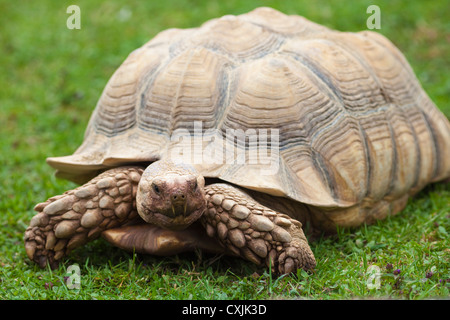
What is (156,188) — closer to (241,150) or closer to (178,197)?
(178,197)

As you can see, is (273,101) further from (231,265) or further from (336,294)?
(336,294)

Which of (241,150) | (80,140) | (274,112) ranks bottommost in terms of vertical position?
(80,140)

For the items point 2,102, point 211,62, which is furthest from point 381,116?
point 2,102

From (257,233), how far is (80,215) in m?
1.03

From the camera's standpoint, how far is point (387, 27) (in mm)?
7285

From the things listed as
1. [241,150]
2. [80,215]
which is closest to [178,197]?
[241,150]

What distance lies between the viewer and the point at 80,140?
562 cm

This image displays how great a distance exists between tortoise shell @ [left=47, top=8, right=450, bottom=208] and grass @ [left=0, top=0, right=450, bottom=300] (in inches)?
16.0

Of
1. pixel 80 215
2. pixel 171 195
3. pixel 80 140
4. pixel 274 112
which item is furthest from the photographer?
pixel 80 140
